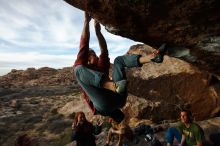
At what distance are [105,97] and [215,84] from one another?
8795mm

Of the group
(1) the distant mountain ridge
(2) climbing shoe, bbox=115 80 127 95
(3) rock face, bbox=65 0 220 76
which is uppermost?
(3) rock face, bbox=65 0 220 76

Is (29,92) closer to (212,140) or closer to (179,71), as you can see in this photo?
(179,71)

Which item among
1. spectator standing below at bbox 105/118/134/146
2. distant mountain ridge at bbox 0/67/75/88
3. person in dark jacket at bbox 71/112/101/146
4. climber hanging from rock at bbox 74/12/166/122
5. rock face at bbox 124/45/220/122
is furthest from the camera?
distant mountain ridge at bbox 0/67/75/88

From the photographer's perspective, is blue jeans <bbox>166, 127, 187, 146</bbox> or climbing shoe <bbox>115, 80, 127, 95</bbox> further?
blue jeans <bbox>166, 127, 187, 146</bbox>

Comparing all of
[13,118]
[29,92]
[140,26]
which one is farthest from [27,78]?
[140,26]

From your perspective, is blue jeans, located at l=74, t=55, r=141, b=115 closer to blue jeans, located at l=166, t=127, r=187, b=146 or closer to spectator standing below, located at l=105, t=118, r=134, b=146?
blue jeans, located at l=166, t=127, r=187, b=146

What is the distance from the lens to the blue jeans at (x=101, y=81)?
5441 mm

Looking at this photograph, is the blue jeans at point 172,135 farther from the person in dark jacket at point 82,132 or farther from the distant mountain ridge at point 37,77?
the distant mountain ridge at point 37,77

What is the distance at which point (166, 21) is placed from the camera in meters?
6.75

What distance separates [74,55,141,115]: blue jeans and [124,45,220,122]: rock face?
8.10 meters

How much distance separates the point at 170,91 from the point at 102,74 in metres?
8.53

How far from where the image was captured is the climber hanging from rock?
5.31 m

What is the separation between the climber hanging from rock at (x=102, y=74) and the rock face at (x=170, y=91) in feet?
25.7

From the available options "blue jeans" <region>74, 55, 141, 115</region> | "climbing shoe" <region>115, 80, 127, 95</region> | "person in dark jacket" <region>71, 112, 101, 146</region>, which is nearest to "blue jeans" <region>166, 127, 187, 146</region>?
"person in dark jacket" <region>71, 112, 101, 146</region>
